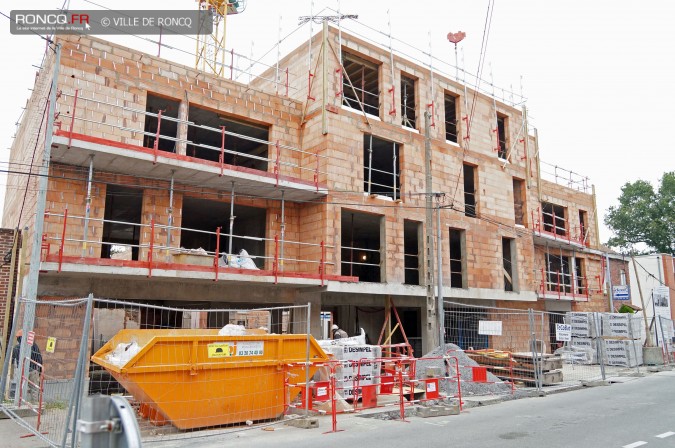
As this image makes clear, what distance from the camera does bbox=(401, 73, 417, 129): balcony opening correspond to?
21.1 metres

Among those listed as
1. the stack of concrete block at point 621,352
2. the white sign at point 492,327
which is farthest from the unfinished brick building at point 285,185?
the stack of concrete block at point 621,352

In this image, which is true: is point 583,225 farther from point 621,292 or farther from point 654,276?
point 654,276

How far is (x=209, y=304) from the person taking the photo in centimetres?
1692

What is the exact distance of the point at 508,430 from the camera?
8984mm

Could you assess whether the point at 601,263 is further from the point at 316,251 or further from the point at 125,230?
the point at 125,230

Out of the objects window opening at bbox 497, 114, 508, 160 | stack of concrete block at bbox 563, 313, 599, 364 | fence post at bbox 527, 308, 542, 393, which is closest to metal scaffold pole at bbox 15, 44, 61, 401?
fence post at bbox 527, 308, 542, 393

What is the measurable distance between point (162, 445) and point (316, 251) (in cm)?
972

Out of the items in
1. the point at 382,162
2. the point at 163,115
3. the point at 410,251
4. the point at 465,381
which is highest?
the point at 382,162

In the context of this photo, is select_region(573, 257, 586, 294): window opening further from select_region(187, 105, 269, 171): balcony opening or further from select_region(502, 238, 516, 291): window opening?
select_region(187, 105, 269, 171): balcony opening

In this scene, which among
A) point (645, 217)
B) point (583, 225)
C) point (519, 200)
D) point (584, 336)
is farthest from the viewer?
point (645, 217)

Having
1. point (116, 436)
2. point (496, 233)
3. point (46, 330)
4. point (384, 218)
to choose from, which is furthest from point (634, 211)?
point (116, 436)

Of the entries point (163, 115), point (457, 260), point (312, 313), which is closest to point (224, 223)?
point (163, 115)

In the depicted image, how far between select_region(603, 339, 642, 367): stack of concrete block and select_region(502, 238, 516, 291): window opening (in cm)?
462

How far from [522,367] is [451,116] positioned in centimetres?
1348
